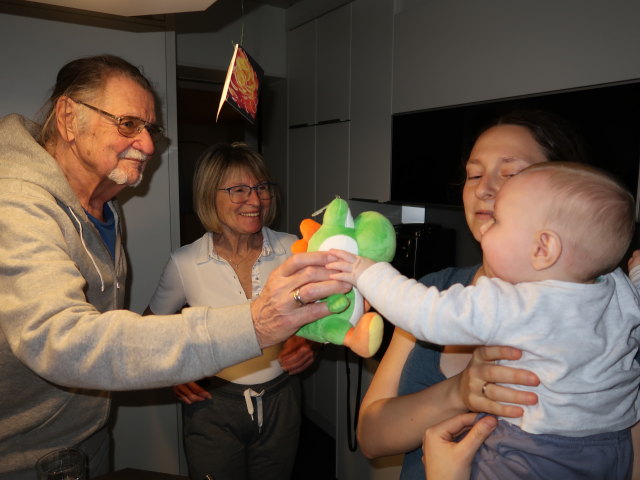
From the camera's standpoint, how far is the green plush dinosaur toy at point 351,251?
855 mm

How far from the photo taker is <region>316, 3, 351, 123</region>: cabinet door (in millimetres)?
2785

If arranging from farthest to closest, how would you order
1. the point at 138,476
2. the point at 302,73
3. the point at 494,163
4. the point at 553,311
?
the point at 302,73
the point at 494,163
the point at 138,476
the point at 553,311

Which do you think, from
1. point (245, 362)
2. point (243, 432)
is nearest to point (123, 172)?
point (245, 362)

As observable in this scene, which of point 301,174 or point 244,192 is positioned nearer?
point 244,192

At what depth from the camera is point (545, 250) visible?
823 mm

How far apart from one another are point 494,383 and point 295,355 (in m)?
1.11

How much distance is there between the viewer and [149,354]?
33.7 inches

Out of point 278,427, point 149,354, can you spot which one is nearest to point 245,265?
point 278,427

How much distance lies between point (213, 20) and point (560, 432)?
318cm

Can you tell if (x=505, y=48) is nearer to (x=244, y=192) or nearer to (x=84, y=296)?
(x=244, y=192)

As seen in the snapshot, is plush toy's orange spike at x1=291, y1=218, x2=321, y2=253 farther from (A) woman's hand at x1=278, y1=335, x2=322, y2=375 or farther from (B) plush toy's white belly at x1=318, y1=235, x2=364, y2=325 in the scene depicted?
(A) woman's hand at x1=278, y1=335, x2=322, y2=375

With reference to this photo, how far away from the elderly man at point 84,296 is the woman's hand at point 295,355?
693mm

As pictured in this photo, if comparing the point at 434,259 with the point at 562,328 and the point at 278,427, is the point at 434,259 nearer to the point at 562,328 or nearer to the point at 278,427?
the point at 278,427

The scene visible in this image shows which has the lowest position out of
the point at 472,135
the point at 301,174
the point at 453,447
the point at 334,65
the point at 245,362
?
the point at 245,362
